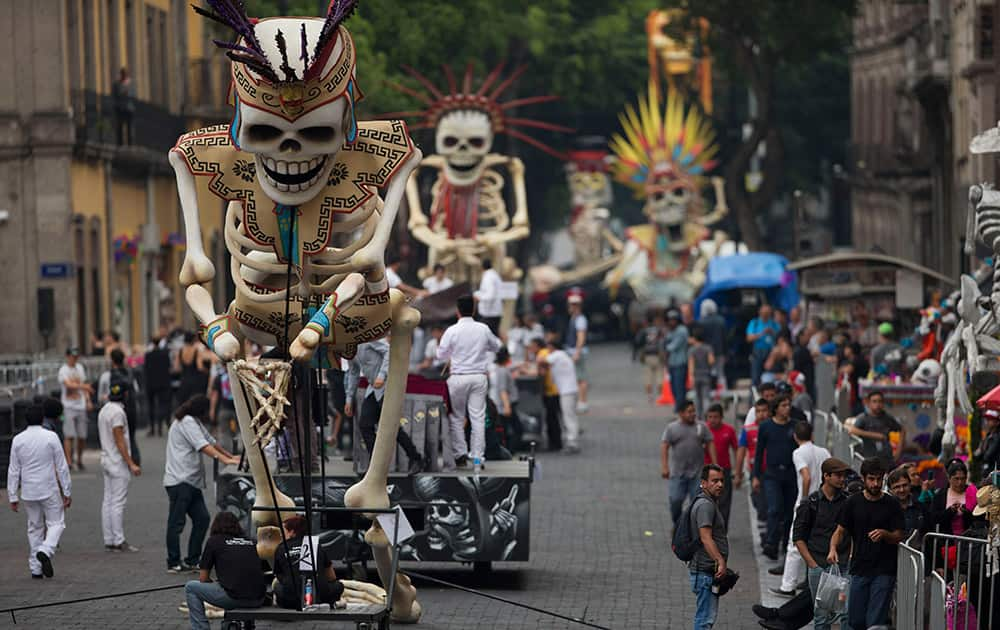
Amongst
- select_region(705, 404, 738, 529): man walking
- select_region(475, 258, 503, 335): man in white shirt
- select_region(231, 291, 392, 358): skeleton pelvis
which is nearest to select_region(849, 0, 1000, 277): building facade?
select_region(475, 258, 503, 335): man in white shirt

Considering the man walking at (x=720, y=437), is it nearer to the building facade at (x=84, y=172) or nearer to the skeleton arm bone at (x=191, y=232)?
the skeleton arm bone at (x=191, y=232)

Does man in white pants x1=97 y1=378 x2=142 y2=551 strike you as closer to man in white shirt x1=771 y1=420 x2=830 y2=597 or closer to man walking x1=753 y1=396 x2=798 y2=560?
man walking x1=753 y1=396 x2=798 y2=560

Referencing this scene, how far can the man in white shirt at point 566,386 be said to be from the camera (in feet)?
98.0

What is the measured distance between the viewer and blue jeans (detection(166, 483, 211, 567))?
1880cm

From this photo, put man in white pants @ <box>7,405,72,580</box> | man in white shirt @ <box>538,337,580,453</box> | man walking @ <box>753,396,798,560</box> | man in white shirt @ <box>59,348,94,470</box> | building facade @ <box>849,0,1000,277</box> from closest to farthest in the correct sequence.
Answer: man in white pants @ <box>7,405,72,580</box> → man walking @ <box>753,396,798,560</box> → man in white shirt @ <box>59,348,94,470</box> → man in white shirt @ <box>538,337,580,453</box> → building facade @ <box>849,0,1000,277</box>

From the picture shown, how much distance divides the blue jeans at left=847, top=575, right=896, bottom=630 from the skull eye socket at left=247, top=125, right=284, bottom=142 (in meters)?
4.80

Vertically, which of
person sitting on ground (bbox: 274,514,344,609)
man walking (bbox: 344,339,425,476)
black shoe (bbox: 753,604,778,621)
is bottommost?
black shoe (bbox: 753,604,778,621)

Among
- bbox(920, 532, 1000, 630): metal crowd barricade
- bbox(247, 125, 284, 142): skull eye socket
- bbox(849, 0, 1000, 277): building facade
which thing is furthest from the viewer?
bbox(849, 0, 1000, 277): building facade

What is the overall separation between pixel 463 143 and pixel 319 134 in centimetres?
2031

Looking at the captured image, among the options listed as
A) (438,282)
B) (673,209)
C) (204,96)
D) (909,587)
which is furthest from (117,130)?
(909,587)

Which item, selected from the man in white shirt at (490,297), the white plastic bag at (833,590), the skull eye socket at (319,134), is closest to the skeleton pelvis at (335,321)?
the skull eye socket at (319,134)

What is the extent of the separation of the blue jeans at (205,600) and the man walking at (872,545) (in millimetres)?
3910

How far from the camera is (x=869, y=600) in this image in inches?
570

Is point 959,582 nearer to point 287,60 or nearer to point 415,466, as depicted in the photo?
point 287,60
